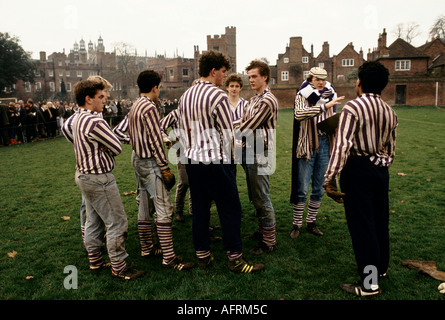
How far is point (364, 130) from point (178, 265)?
269 centimetres

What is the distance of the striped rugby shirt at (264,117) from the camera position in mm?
4090

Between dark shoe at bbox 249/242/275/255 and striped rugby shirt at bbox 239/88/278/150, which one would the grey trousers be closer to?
dark shoe at bbox 249/242/275/255

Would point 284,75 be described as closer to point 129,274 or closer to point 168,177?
point 168,177

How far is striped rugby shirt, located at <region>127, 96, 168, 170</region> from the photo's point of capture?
154 inches

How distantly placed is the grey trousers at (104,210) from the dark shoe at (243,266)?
4.37 ft

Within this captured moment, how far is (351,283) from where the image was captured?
3611 mm

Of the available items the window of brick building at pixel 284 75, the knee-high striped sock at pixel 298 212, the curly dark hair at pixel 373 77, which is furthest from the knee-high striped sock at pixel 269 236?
the window of brick building at pixel 284 75

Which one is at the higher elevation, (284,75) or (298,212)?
(284,75)

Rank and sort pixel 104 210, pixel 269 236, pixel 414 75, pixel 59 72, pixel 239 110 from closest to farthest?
pixel 104 210
pixel 269 236
pixel 239 110
pixel 414 75
pixel 59 72

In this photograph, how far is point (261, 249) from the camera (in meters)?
4.45

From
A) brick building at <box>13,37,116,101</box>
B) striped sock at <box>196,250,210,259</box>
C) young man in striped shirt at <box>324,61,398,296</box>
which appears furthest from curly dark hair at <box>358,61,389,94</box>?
brick building at <box>13,37,116,101</box>

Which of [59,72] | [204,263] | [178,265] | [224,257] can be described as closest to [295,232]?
[224,257]

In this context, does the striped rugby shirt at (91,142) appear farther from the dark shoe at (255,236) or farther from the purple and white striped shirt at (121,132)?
the dark shoe at (255,236)

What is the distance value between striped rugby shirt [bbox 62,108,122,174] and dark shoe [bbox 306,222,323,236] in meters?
3.16
